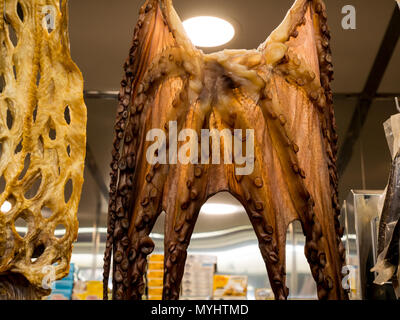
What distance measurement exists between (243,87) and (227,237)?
144cm

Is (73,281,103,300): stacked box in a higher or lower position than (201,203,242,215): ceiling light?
lower

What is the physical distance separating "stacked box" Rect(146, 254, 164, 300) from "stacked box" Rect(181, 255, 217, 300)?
0.40ft

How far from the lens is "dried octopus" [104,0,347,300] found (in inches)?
29.0

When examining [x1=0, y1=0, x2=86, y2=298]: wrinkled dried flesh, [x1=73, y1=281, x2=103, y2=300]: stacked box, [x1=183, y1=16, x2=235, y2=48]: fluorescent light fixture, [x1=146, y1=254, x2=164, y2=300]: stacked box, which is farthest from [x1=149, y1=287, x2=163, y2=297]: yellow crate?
[x1=183, y1=16, x2=235, y2=48]: fluorescent light fixture

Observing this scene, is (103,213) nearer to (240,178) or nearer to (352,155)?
(352,155)

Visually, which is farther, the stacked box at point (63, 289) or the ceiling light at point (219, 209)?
the ceiling light at point (219, 209)

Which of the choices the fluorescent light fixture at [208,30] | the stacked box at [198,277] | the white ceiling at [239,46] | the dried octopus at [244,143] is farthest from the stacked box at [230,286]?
the dried octopus at [244,143]

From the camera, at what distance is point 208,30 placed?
1.99 meters

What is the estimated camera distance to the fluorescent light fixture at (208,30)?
1938 mm

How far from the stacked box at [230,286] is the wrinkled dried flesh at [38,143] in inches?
42.2

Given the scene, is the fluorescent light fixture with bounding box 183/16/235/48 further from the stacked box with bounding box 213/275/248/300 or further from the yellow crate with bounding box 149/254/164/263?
the stacked box with bounding box 213/275/248/300

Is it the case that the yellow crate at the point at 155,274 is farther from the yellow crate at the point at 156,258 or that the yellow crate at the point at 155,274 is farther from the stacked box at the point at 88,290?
the stacked box at the point at 88,290

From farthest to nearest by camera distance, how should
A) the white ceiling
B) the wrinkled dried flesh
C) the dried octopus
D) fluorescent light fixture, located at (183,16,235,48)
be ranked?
fluorescent light fixture, located at (183,16,235,48)
the white ceiling
the wrinkled dried flesh
the dried octopus

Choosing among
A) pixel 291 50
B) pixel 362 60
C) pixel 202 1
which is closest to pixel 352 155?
pixel 362 60
